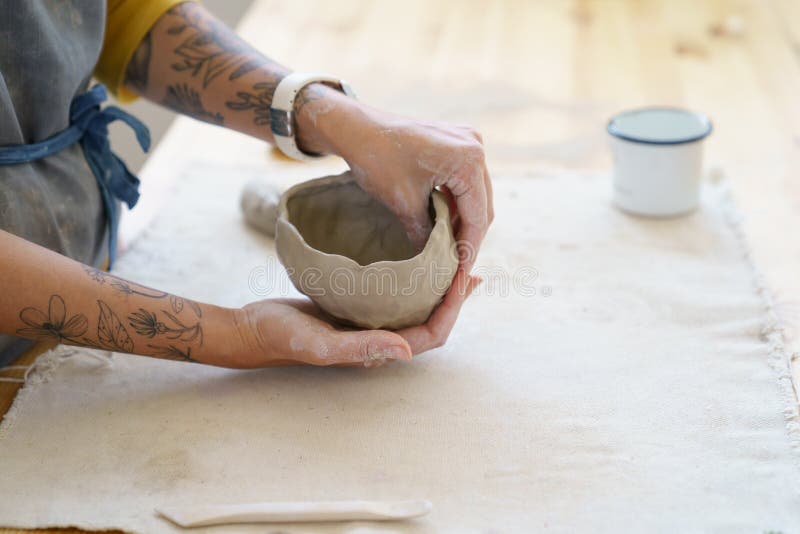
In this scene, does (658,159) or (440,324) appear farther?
(658,159)

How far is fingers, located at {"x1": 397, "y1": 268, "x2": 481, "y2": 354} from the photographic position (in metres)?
1.06

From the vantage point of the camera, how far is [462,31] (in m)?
2.18

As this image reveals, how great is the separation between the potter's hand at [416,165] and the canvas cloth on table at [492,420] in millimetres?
187

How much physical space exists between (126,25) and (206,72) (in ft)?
0.47

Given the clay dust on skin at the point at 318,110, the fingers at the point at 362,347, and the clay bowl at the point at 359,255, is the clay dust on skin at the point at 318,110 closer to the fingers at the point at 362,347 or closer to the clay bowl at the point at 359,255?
the clay bowl at the point at 359,255

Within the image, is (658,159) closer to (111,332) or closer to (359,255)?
(359,255)

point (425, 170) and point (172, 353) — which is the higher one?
point (425, 170)

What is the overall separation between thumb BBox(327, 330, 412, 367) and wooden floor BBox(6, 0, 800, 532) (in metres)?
0.63

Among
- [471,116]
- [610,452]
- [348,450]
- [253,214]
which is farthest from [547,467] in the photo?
[471,116]

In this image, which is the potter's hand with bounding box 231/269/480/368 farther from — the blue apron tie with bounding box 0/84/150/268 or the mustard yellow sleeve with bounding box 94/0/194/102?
the mustard yellow sleeve with bounding box 94/0/194/102

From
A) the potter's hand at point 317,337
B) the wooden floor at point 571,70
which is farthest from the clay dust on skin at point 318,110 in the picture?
the wooden floor at point 571,70

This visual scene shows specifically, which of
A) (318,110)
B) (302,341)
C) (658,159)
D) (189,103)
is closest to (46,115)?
(189,103)

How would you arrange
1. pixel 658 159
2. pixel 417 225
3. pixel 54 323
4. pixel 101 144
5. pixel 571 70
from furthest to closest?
pixel 571 70 < pixel 658 159 < pixel 101 144 < pixel 417 225 < pixel 54 323

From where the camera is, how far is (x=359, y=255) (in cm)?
119
